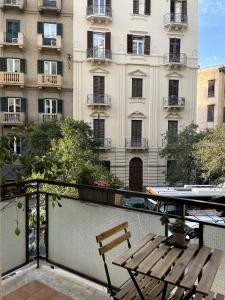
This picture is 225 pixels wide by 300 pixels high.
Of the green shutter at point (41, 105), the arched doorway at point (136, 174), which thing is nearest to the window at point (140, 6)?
the green shutter at point (41, 105)

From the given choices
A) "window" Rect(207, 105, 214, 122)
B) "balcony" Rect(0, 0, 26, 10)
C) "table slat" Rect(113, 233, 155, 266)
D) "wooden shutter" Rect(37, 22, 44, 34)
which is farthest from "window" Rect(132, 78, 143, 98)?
"table slat" Rect(113, 233, 155, 266)

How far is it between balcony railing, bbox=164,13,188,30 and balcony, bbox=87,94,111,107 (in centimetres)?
636

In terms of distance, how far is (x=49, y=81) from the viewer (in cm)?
1866

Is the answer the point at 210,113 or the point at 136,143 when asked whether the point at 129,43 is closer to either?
the point at 136,143

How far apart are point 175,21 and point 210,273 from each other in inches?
816

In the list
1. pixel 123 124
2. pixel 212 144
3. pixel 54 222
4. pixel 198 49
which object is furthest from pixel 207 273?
pixel 198 49

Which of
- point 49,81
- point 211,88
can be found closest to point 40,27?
point 49,81

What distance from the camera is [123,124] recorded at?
2008 cm

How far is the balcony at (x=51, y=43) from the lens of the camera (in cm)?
1847

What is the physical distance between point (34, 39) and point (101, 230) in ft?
59.7

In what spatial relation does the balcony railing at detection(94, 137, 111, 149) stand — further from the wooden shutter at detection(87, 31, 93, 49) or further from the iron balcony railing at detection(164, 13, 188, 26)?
the iron balcony railing at detection(164, 13, 188, 26)

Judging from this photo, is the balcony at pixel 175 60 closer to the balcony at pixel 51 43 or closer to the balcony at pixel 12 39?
the balcony at pixel 51 43

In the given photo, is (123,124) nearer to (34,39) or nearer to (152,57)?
(152,57)

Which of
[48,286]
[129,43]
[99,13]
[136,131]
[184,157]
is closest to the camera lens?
[48,286]
